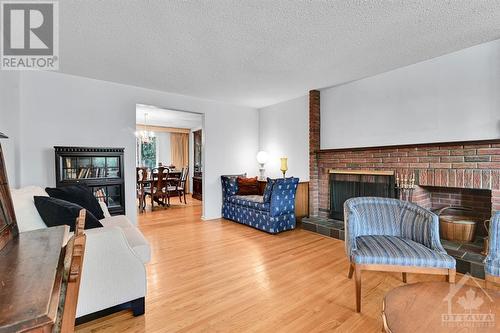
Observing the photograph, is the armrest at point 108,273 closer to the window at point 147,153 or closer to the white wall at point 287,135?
the white wall at point 287,135

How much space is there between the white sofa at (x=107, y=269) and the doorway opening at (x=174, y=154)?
13.7ft

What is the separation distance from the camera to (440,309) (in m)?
1.17

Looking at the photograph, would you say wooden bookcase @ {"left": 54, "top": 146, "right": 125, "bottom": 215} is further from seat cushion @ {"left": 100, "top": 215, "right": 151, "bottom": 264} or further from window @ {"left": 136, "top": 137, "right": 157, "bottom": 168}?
window @ {"left": 136, "top": 137, "right": 157, "bottom": 168}

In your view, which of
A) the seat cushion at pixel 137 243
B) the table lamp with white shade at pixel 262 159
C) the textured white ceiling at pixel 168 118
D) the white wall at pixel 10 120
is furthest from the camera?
the textured white ceiling at pixel 168 118

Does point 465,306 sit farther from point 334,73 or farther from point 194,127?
point 194,127

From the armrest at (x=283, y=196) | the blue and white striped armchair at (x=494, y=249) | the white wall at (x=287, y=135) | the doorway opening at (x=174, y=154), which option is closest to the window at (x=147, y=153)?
the doorway opening at (x=174, y=154)

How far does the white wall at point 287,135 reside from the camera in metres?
4.62

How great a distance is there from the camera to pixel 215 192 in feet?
16.2

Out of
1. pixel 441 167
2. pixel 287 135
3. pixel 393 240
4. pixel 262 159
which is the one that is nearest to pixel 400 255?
pixel 393 240

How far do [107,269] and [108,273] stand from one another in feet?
0.10

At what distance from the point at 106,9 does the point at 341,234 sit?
3.70 meters

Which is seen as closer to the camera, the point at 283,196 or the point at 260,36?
the point at 260,36

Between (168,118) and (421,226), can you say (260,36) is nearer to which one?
(421,226)

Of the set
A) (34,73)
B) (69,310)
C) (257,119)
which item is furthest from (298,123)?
(69,310)
